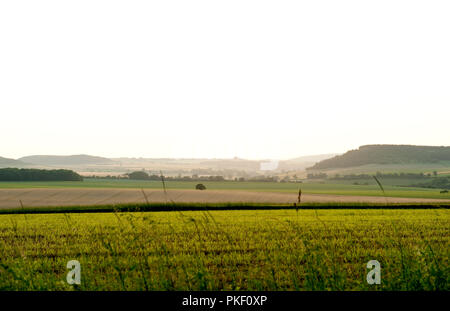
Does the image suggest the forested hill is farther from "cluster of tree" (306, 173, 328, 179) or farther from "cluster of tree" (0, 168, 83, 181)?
"cluster of tree" (0, 168, 83, 181)

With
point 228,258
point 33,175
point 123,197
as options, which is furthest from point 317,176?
point 228,258

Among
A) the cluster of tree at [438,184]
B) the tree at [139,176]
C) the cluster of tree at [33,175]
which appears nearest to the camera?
the cluster of tree at [438,184]

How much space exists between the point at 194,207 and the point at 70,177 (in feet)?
240

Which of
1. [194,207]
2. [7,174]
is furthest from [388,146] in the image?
[194,207]

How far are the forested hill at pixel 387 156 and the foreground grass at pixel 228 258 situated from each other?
127 metres

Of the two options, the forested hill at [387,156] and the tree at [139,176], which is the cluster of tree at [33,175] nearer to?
the tree at [139,176]

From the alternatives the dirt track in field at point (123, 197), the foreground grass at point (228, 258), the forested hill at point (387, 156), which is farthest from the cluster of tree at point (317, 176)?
the foreground grass at point (228, 258)

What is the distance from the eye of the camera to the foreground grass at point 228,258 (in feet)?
24.4

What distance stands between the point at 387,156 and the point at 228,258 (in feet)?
494

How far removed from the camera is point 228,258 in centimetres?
1292
